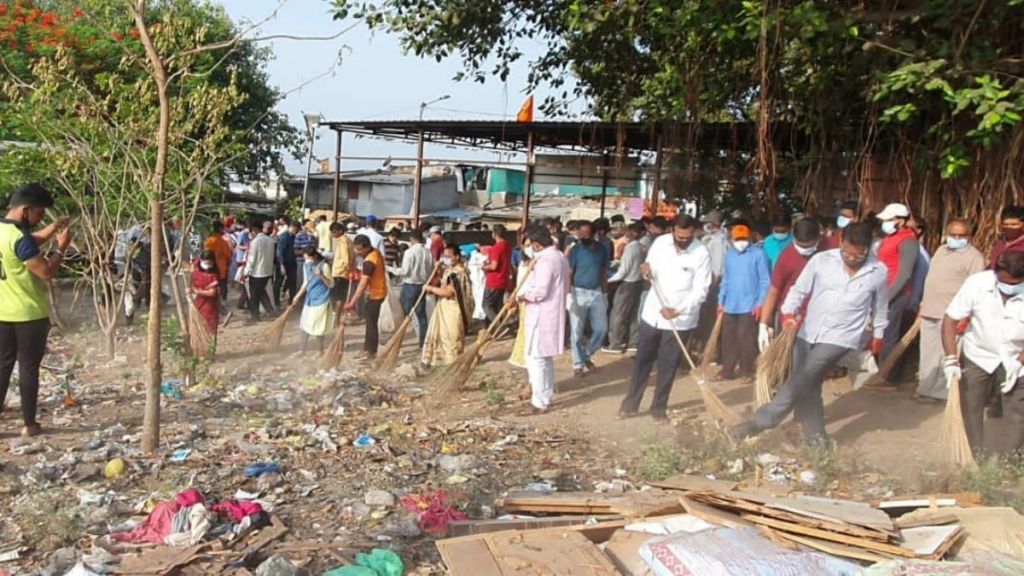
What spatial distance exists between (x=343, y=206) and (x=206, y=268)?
23.5 metres

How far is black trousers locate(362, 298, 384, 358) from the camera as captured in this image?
9117 mm

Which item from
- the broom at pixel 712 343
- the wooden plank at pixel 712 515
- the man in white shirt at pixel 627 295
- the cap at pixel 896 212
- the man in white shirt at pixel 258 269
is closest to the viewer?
the wooden plank at pixel 712 515

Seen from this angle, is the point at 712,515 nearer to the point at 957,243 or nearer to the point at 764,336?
the point at 764,336

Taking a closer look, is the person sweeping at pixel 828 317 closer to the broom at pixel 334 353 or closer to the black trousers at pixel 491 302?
the broom at pixel 334 353

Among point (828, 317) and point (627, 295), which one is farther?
point (627, 295)

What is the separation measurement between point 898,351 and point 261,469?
4966 mm

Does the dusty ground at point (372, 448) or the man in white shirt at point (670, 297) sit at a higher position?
the man in white shirt at point (670, 297)

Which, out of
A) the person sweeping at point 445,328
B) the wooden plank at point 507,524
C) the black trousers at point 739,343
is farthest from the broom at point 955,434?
the person sweeping at point 445,328

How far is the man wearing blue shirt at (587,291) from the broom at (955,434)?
3.78m

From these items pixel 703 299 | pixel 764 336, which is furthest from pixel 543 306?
pixel 764 336

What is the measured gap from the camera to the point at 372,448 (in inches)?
227

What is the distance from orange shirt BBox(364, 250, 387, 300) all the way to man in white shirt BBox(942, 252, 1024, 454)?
216 inches

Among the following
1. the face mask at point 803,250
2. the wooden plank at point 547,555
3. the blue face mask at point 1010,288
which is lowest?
the wooden plank at point 547,555

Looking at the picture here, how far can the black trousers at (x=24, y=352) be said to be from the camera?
5.81 metres
